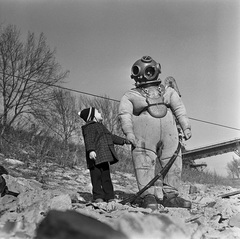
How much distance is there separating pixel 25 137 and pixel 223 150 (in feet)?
15.5

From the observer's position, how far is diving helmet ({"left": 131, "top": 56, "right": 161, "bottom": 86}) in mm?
3972

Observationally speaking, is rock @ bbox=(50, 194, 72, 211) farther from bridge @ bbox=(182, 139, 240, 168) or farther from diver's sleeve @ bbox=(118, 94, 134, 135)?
bridge @ bbox=(182, 139, 240, 168)

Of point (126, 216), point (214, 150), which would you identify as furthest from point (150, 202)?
point (214, 150)

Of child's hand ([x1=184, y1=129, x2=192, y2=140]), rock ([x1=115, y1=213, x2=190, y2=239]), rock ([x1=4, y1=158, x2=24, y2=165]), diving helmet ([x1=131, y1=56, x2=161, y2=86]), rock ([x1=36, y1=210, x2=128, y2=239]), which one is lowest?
rock ([x1=115, y1=213, x2=190, y2=239])

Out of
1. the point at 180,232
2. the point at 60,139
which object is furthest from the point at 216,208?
the point at 60,139

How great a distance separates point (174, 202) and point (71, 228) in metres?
2.78

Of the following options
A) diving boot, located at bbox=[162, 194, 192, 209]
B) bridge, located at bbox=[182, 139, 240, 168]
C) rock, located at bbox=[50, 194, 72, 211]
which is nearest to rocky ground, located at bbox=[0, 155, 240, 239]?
rock, located at bbox=[50, 194, 72, 211]

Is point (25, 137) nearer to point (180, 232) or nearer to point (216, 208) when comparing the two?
point (216, 208)

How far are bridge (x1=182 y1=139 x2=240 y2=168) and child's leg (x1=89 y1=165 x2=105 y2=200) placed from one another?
389cm

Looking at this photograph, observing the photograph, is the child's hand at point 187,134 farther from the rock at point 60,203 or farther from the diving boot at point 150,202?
the rock at point 60,203

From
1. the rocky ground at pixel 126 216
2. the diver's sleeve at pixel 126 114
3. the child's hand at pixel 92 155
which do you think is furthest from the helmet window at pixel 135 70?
the rocky ground at pixel 126 216

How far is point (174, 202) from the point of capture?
3621 millimetres

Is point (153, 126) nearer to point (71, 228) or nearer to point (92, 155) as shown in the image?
point (92, 155)

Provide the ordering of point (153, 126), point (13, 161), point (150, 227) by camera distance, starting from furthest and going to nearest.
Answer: point (13, 161) < point (153, 126) < point (150, 227)
